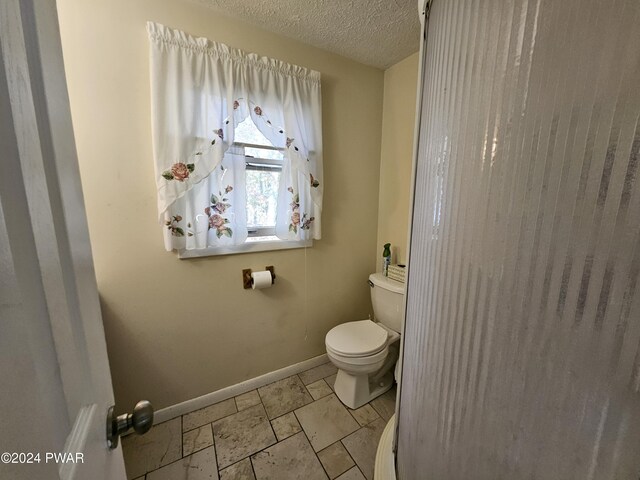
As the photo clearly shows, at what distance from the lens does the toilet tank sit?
5.16ft

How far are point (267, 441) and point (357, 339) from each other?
28.2 inches

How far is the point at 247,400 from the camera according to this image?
1551 mm

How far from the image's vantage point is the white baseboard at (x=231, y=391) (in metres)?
1.41

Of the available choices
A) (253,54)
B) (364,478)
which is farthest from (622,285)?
(253,54)

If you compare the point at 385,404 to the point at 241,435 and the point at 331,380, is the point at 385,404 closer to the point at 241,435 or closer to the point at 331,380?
the point at 331,380

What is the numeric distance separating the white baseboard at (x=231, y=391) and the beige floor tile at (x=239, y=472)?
43 centimetres

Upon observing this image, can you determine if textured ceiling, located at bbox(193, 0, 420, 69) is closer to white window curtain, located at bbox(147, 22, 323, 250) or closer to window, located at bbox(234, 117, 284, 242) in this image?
white window curtain, located at bbox(147, 22, 323, 250)

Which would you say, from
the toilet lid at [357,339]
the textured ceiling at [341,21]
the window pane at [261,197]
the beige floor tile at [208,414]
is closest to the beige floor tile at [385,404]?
the toilet lid at [357,339]

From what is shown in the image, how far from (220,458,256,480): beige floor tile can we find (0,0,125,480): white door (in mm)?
948

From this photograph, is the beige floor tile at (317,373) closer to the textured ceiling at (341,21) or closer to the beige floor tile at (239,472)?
the beige floor tile at (239,472)

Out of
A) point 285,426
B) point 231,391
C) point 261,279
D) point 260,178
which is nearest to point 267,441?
point 285,426

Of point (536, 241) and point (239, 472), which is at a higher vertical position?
point (536, 241)

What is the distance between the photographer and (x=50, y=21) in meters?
0.39

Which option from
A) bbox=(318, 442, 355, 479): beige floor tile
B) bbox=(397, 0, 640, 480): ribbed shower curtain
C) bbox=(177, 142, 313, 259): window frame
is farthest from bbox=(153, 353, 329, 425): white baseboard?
bbox=(397, 0, 640, 480): ribbed shower curtain
